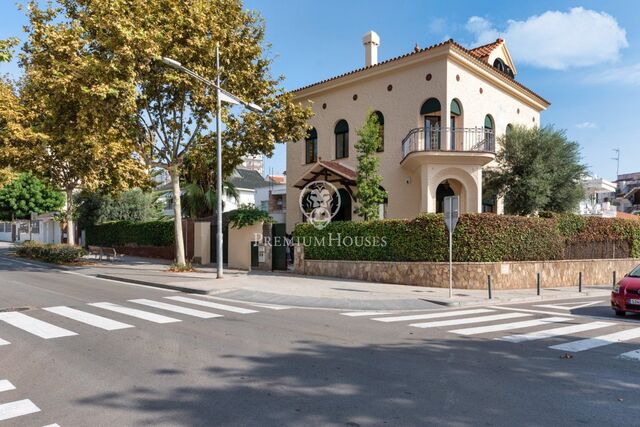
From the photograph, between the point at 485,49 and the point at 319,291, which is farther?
the point at 485,49

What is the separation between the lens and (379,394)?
199 inches

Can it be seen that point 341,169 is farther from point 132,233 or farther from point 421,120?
point 132,233

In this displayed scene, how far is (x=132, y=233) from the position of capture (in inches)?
1223

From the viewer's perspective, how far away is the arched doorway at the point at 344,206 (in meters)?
24.1

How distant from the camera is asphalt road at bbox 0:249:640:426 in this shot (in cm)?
450

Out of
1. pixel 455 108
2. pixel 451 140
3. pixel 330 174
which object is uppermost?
pixel 455 108

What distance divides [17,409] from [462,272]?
48.2ft

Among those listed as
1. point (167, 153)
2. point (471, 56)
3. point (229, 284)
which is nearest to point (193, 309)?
point (229, 284)

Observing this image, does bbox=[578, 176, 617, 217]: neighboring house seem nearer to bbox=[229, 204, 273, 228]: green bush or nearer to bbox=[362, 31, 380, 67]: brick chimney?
bbox=[362, 31, 380, 67]: brick chimney

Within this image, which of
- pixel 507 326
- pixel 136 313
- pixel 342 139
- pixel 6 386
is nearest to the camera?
pixel 6 386

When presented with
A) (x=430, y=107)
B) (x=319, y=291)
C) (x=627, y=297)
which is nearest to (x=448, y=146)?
(x=430, y=107)

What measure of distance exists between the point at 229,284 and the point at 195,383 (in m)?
10.4

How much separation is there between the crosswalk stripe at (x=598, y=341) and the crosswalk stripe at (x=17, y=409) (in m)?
7.68

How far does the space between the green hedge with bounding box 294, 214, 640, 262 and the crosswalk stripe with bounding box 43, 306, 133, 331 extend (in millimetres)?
10779
